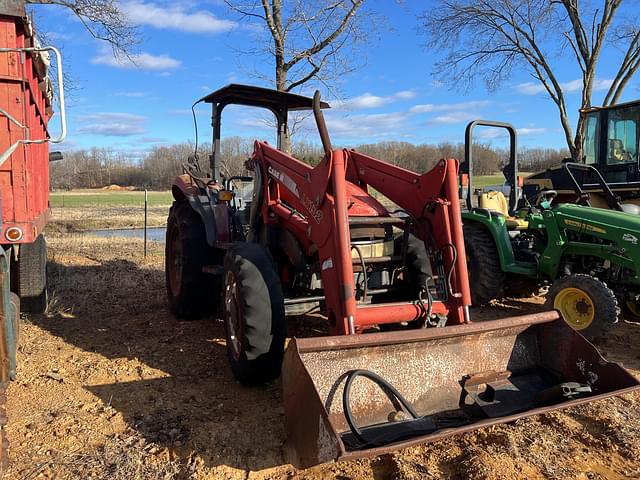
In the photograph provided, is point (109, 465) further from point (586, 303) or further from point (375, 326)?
point (586, 303)

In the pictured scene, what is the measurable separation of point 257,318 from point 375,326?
892mm

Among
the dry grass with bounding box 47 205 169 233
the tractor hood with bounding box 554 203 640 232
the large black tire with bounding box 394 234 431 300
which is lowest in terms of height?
the dry grass with bounding box 47 205 169 233

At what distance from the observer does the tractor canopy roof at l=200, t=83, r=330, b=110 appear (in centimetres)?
525

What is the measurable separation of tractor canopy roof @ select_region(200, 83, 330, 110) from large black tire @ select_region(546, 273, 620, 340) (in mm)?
2963

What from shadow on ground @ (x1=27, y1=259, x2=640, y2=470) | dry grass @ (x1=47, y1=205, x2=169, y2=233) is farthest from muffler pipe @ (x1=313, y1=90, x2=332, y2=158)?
dry grass @ (x1=47, y1=205, x2=169, y2=233)

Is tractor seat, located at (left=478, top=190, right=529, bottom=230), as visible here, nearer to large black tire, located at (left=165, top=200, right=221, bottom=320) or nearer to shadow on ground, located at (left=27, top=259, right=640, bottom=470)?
shadow on ground, located at (left=27, top=259, right=640, bottom=470)

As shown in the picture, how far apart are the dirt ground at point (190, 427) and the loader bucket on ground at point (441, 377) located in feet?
0.61

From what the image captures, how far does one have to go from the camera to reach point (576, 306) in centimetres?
530

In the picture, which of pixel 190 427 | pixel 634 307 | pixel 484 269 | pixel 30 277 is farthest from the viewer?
pixel 484 269

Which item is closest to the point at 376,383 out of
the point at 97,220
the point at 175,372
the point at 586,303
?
the point at 175,372

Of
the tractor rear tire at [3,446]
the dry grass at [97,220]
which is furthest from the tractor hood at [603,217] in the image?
the dry grass at [97,220]

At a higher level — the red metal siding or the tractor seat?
the red metal siding

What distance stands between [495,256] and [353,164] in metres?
2.80

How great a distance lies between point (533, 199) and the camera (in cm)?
714
